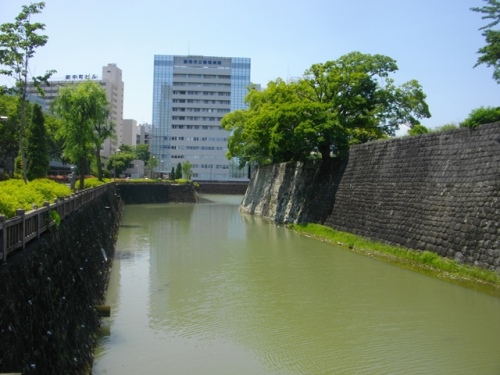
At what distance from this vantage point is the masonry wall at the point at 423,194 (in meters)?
13.9

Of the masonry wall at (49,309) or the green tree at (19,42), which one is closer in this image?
the masonry wall at (49,309)

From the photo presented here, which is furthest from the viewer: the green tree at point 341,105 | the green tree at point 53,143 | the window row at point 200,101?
the window row at point 200,101

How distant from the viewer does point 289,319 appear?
1062 centimetres

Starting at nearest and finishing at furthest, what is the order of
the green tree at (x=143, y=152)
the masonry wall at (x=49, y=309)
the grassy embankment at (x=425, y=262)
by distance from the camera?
1. the masonry wall at (x=49, y=309)
2. the grassy embankment at (x=425, y=262)
3. the green tree at (x=143, y=152)

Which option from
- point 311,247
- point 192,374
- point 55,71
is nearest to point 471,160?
point 311,247

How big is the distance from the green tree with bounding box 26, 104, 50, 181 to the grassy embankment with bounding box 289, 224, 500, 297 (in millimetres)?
17918

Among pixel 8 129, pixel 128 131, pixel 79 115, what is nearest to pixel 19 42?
pixel 79 115

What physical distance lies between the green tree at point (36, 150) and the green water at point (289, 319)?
14.7 meters

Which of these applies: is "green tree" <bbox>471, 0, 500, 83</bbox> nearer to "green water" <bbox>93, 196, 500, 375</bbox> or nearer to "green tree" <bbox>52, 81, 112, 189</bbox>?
"green water" <bbox>93, 196, 500, 375</bbox>

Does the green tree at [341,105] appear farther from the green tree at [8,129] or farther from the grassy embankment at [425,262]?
the green tree at [8,129]

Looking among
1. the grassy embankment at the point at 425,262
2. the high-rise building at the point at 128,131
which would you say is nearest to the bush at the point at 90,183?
the grassy embankment at the point at 425,262

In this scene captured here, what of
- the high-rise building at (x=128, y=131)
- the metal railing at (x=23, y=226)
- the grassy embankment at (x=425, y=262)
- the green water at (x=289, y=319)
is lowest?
the green water at (x=289, y=319)

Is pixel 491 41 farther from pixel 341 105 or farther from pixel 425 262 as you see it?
pixel 341 105

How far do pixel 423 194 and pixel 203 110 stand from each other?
3234 inches
